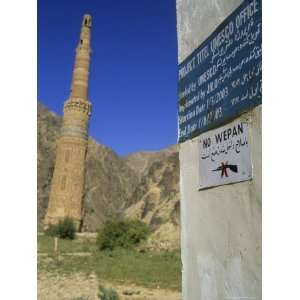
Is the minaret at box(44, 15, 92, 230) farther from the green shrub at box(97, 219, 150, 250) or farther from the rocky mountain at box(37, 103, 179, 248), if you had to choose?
the green shrub at box(97, 219, 150, 250)

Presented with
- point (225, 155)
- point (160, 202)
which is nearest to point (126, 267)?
point (225, 155)

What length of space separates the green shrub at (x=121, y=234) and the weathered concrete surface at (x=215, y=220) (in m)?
21.9

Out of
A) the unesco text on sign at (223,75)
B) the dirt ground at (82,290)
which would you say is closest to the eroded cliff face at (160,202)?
the dirt ground at (82,290)

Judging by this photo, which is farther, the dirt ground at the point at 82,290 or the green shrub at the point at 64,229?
the green shrub at the point at 64,229

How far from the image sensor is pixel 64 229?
3166 cm

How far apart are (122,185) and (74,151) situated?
26163mm

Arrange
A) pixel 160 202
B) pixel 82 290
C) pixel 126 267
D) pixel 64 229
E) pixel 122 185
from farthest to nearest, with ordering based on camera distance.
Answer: pixel 122 185
pixel 160 202
pixel 64 229
pixel 126 267
pixel 82 290

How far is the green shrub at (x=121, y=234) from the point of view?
2462 centimetres

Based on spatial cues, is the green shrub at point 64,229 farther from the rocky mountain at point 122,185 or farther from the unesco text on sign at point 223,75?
the unesco text on sign at point 223,75

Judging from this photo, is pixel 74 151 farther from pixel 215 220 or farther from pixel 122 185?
pixel 215 220

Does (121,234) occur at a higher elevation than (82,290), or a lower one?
higher
